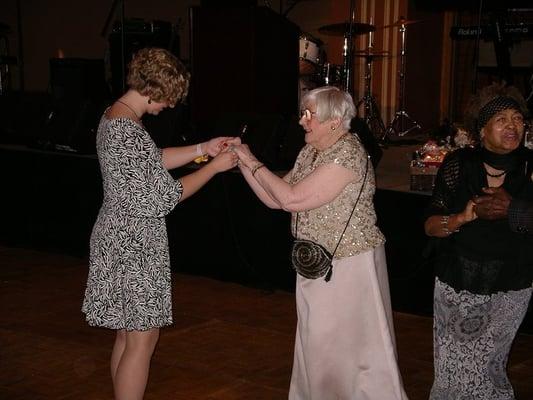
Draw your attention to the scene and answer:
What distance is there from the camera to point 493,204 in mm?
3383

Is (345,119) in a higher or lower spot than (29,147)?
higher

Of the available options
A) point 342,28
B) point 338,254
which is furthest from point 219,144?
point 342,28

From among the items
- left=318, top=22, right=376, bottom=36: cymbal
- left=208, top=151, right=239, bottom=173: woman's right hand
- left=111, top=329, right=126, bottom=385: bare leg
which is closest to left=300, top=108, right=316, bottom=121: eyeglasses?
left=208, top=151, right=239, bottom=173: woman's right hand

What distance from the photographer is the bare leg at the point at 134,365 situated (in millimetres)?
3732

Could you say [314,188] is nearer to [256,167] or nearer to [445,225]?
[256,167]

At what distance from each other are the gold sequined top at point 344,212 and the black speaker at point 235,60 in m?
3.97

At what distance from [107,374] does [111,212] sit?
137cm

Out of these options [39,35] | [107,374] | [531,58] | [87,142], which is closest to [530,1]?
[531,58]

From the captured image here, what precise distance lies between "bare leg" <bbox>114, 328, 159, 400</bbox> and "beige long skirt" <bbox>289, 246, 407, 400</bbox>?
628 millimetres

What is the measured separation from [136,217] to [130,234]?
71 mm

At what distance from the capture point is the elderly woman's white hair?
11.4 feet

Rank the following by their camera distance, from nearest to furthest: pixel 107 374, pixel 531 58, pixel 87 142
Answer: pixel 107 374 → pixel 87 142 → pixel 531 58

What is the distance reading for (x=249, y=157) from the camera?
12.1 feet

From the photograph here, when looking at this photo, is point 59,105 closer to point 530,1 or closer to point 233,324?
point 233,324
